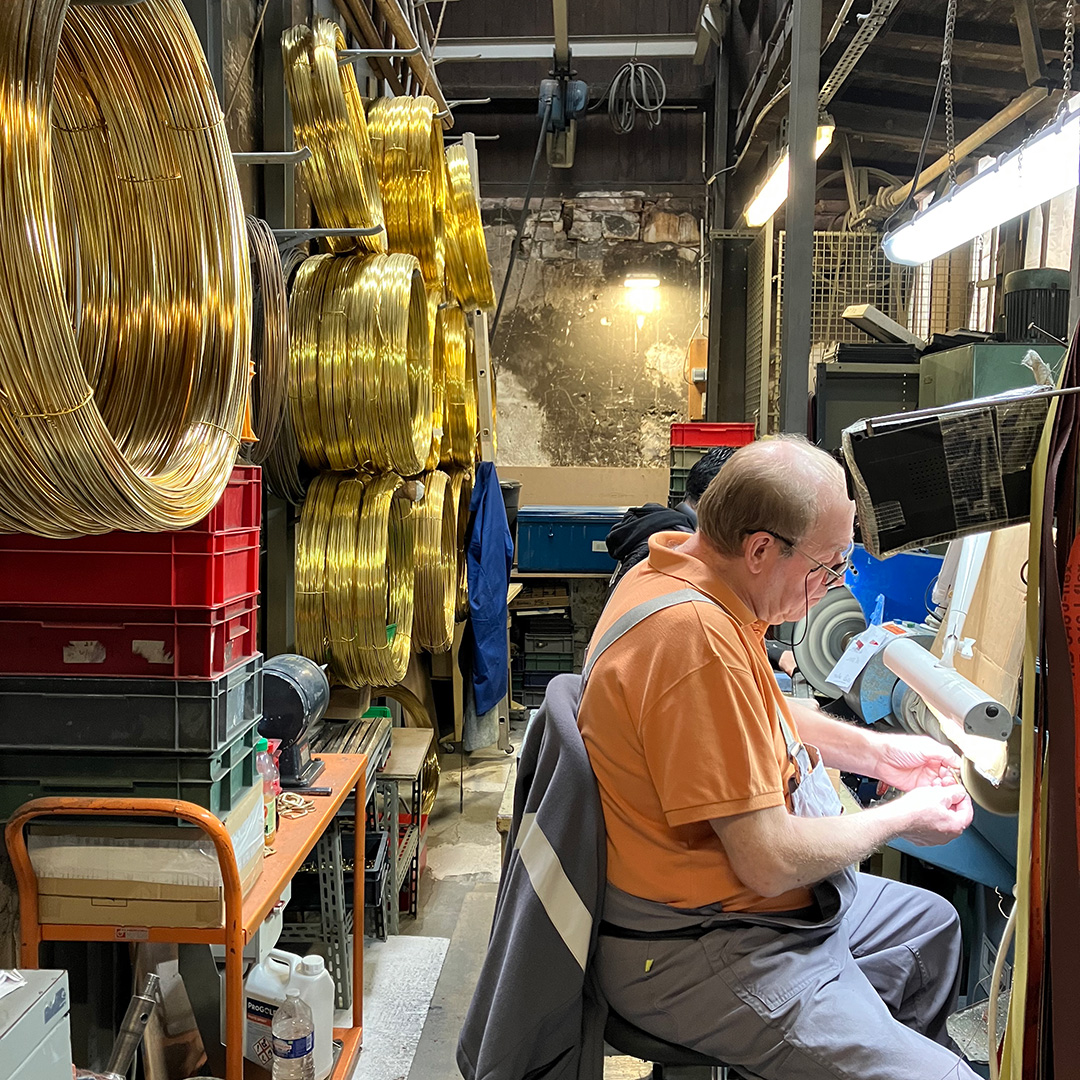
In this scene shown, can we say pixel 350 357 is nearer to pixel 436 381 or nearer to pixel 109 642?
pixel 436 381

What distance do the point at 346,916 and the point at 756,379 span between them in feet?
15.8

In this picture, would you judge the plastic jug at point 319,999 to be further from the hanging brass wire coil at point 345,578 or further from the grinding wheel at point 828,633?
the grinding wheel at point 828,633

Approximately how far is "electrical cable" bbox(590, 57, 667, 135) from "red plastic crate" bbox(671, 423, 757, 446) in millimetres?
3233

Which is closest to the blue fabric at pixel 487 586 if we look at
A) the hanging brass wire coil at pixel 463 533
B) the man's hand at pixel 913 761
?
the hanging brass wire coil at pixel 463 533

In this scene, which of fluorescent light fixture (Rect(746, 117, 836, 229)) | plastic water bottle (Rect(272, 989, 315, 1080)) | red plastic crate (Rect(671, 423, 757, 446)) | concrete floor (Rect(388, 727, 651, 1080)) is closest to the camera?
plastic water bottle (Rect(272, 989, 315, 1080))

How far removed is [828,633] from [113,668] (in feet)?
6.47

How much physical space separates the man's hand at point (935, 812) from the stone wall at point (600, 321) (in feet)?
21.4

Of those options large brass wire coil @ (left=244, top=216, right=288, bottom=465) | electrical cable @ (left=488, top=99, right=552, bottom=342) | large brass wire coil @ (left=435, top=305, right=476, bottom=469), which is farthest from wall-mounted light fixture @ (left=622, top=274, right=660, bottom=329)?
large brass wire coil @ (left=244, top=216, right=288, bottom=465)

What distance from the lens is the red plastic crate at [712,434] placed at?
5.51m

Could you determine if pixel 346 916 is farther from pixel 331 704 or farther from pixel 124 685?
pixel 124 685

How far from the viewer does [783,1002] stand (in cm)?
151

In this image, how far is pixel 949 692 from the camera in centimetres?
139

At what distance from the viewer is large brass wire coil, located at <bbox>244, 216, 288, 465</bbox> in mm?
2723

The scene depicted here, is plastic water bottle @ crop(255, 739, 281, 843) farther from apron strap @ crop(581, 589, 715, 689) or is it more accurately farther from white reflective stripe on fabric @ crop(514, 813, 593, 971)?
apron strap @ crop(581, 589, 715, 689)
